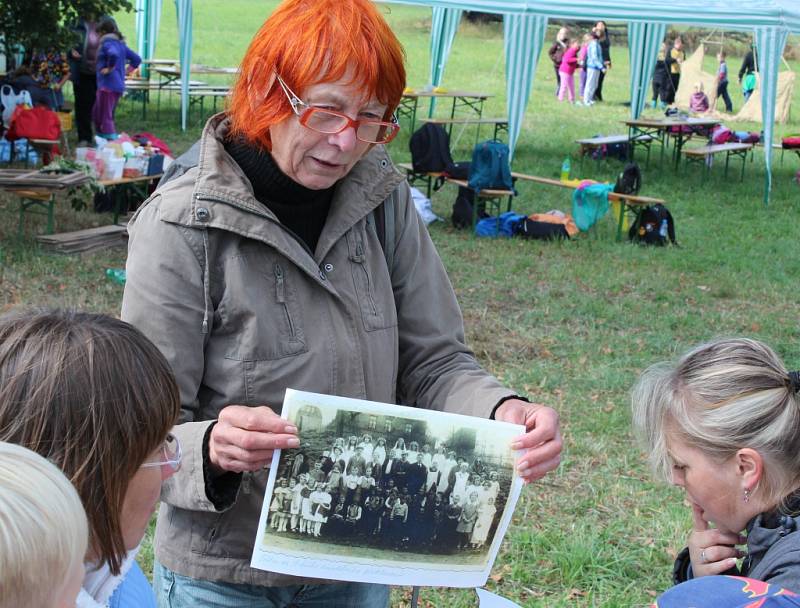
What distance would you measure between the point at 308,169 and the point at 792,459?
1.05 meters

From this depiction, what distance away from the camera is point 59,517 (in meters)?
1.06

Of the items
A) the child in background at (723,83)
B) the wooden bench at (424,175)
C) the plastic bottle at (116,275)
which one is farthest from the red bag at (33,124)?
the child in background at (723,83)

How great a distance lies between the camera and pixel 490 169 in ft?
34.9

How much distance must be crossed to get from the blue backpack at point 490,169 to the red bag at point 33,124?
16.6ft

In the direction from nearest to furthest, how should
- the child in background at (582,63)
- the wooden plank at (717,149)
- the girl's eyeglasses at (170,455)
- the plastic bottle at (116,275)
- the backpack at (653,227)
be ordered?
the girl's eyeglasses at (170,455), the plastic bottle at (116,275), the backpack at (653,227), the wooden plank at (717,149), the child in background at (582,63)

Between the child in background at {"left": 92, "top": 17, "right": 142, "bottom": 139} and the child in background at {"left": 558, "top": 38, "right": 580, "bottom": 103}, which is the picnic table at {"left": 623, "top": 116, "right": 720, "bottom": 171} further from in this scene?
the child in background at {"left": 92, "top": 17, "right": 142, "bottom": 139}

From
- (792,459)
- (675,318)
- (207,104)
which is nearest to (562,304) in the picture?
(675,318)

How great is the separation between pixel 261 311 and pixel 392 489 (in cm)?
40

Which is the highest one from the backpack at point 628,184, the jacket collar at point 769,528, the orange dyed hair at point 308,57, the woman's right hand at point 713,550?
the orange dyed hair at point 308,57

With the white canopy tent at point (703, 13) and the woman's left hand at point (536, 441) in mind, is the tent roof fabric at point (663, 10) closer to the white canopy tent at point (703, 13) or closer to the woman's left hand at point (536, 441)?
the white canopy tent at point (703, 13)

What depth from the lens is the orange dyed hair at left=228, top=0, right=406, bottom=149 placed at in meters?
1.80

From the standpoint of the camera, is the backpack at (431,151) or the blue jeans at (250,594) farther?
the backpack at (431,151)

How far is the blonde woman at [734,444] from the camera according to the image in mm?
1891

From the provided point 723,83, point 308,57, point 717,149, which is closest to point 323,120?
point 308,57
